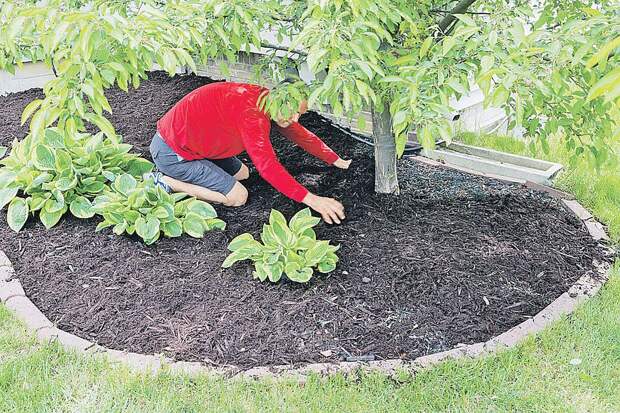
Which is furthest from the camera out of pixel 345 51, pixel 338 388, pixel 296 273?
pixel 296 273

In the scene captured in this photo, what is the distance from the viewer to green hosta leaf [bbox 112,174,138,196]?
3.38m

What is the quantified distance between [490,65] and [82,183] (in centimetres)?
241

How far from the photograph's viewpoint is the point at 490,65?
202 centimetres

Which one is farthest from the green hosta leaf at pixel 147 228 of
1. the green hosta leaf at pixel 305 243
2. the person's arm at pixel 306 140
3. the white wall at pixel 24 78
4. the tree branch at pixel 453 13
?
the white wall at pixel 24 78

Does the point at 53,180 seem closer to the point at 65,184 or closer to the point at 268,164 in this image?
the point at 65,184

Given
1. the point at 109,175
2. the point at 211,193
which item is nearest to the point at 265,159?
the point at 211,193

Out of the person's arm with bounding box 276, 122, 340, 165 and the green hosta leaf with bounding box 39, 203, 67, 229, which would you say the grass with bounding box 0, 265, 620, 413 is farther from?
the person's arm with bounding box 276, 122, 340, 165

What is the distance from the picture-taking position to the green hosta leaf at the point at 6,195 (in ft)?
11.3

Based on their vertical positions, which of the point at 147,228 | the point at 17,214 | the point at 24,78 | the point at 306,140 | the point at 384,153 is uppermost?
the point at 384,153

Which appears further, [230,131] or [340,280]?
[230,131]

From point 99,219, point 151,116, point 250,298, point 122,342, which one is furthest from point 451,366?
point 151,116

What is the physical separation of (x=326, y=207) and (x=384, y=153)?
54cm

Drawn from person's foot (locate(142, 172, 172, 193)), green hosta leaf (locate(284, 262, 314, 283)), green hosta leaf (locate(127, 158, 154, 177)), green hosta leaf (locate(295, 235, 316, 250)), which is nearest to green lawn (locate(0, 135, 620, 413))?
green hosta leaf (locate(284, 262, 314, 283))

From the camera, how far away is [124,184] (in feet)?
11.2
